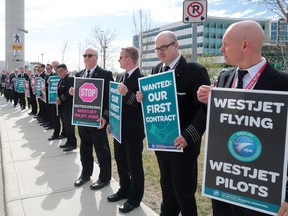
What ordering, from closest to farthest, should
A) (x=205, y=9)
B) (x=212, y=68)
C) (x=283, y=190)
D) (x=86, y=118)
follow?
1. (x=283, y=190)
2. (x=86, y=118)
3. (x=205, y=9)
4. (x=212, y=68)

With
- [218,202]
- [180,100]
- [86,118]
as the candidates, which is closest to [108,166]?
[86,118]

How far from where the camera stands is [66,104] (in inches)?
267

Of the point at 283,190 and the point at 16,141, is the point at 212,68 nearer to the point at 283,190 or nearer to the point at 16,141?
the point at 16,141

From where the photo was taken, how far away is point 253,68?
2.10 m

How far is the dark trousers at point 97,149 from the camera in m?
4.75

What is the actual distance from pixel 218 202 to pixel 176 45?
1.62m

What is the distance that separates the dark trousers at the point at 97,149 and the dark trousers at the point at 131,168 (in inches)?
24.3

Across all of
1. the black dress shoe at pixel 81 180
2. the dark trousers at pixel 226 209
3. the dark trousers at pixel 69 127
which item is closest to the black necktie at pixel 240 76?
the dark trousers at pixel 226 209

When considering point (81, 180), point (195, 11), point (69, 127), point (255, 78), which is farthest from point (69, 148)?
point (255, 78)

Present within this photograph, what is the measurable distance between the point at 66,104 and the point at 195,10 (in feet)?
11.8

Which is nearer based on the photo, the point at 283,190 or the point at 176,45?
→ the point at 283,190

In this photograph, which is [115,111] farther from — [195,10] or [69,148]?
[69,148]

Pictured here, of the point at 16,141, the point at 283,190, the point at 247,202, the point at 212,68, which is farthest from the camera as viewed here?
the point at 212,68

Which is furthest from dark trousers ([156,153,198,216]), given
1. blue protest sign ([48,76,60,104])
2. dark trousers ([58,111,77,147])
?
blue protest sign ([48,76,60,104])
